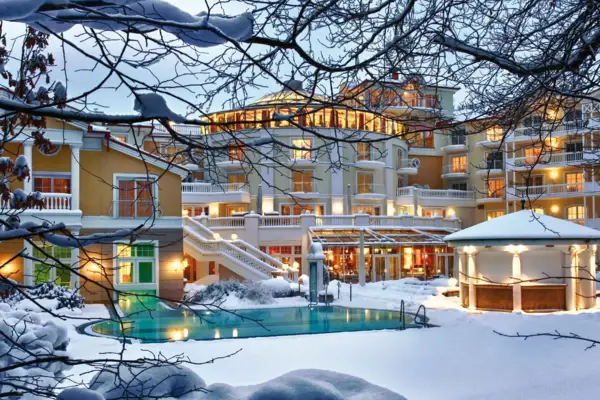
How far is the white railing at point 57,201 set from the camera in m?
22.4

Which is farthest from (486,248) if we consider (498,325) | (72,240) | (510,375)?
(72,240)

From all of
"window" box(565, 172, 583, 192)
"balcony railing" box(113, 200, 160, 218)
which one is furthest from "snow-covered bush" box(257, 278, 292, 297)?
"window" box(565, 172, 583, 192)

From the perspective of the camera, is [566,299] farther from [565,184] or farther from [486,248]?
[565,184]

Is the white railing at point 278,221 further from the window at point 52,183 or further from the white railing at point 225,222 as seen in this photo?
the window at point 52,183

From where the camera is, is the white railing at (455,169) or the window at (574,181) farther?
the white railing at (455,169)

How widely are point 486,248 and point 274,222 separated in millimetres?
17293

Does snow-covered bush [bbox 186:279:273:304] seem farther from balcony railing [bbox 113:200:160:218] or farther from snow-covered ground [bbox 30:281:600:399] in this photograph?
snow-covered ground [bbox 30:281:600:399]

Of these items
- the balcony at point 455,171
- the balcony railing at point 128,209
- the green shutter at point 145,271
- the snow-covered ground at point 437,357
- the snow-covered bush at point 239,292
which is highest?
the balcony at point 455,171

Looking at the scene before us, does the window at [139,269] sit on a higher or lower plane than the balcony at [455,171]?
lower

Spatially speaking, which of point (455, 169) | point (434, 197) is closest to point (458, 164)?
point (455, 169)

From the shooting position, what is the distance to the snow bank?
6.35 meters

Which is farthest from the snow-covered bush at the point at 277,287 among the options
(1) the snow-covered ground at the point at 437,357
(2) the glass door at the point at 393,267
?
(1) the snow-covered ground at the point at 437,357

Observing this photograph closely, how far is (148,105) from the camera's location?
3018 millimetres

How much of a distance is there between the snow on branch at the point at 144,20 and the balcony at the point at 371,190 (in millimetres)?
38085
